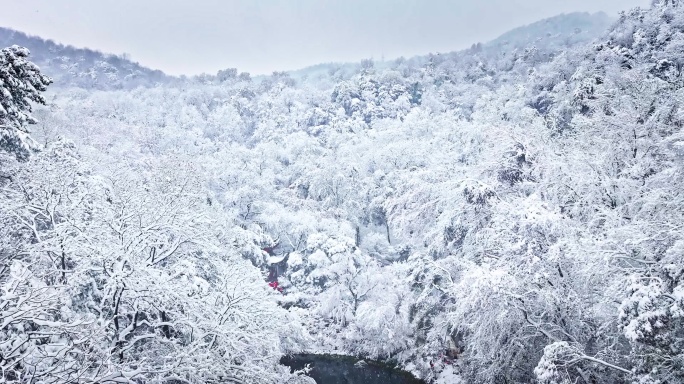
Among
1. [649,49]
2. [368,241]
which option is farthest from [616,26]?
[368,241]

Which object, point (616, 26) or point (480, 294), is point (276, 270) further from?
point (616, 26)

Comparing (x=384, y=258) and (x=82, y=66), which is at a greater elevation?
(x=82, y=66)

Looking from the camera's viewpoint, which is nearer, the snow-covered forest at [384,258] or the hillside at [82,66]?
the snow-covered forest at [384,258]

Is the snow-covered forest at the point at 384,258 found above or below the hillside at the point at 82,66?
below

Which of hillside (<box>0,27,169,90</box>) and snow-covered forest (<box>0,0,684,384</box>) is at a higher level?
hillside (<box>0,27,169,90</box>)

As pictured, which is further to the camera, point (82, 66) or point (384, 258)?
point (82, 66)

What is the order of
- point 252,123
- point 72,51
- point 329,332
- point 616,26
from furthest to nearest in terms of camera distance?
1. point 72,51
2. point 252,123
3. point 616,26
4. point 329,332

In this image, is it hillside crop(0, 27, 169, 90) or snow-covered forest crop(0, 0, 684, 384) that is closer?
snow-covered forest crop(0, 0, 684, 384)

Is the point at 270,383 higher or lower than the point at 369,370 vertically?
higher
